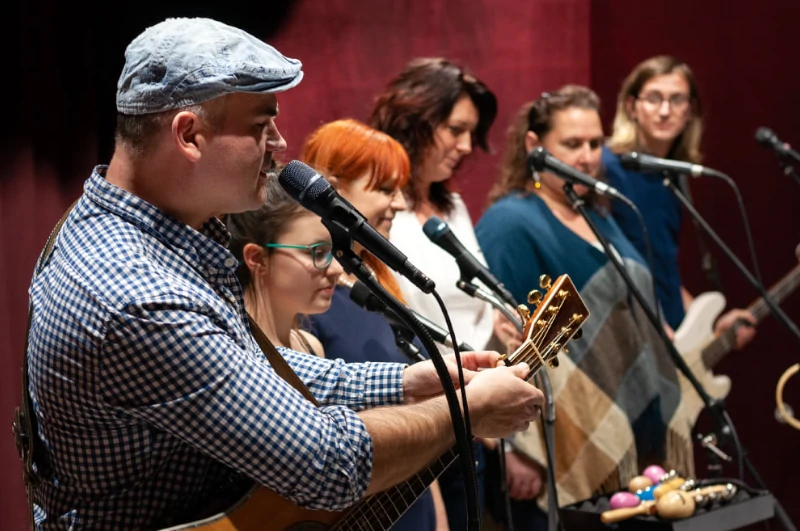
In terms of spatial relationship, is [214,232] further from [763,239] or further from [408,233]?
[763,239]

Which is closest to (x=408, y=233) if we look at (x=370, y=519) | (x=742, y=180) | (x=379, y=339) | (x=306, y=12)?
(x=379, y=339)

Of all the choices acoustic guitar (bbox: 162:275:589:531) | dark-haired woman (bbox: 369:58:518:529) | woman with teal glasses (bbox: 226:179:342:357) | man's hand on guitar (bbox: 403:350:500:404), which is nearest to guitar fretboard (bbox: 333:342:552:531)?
acoustic guitar (bbox: 162:275:589:531)

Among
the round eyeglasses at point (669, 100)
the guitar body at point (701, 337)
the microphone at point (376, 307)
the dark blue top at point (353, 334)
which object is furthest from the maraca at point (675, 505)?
the round eyeglasses at point (669, 100)

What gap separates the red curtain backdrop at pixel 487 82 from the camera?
8.27ft

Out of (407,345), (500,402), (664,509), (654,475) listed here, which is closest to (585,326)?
(654,475)

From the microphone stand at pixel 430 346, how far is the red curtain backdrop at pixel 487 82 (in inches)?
50.5

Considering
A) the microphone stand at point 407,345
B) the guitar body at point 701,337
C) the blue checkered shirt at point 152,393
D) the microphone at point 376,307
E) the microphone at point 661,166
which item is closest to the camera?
the blue checkered shirt at point 152,393

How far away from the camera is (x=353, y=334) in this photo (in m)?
2.46

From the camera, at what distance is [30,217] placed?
2.54m

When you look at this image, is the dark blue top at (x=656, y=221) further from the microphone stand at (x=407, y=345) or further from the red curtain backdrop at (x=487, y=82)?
the microphone stand at (x=407, y=345)

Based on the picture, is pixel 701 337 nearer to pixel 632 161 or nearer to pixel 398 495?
pixel 632 161

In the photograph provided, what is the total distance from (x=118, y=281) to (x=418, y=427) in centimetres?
49

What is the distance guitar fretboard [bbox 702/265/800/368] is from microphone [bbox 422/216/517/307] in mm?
1745

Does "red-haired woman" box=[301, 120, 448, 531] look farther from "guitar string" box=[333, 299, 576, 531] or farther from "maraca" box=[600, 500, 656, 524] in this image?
"guitar string" box=[333, 299, 576, 531]
